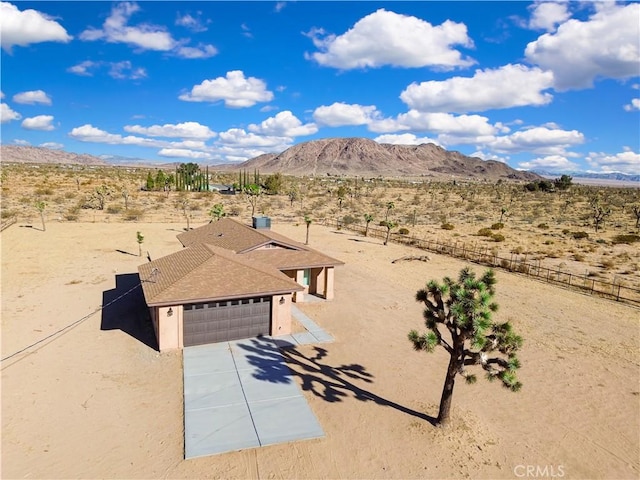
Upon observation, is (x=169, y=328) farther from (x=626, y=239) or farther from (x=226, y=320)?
(x=626, y=239)

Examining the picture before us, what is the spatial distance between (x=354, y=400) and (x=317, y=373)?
214 centimetres

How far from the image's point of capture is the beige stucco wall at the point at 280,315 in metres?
19.2

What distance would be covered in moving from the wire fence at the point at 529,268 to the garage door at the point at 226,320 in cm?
2081

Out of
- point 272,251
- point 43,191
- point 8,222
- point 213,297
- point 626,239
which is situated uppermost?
point 272,251

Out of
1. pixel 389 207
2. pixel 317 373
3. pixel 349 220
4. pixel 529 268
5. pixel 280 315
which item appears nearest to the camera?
pixel 317 373

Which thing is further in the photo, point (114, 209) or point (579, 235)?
point (114, 209)

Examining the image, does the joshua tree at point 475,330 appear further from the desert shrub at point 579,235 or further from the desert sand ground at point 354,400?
the desert shrub at point 579,235

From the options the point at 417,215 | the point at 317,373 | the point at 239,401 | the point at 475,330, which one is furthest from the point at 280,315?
the point at 417,215

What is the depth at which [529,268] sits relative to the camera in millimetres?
33406

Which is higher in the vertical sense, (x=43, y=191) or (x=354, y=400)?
(x=43, y=191)

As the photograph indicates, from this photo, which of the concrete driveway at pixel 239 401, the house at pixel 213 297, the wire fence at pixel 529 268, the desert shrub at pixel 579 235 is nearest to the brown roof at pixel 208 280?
the house at pixel 213 297

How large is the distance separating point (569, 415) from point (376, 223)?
4314 centimetres

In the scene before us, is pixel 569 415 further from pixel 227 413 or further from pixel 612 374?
pixel 227 413

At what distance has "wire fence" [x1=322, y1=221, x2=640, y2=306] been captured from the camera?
2800 cm
